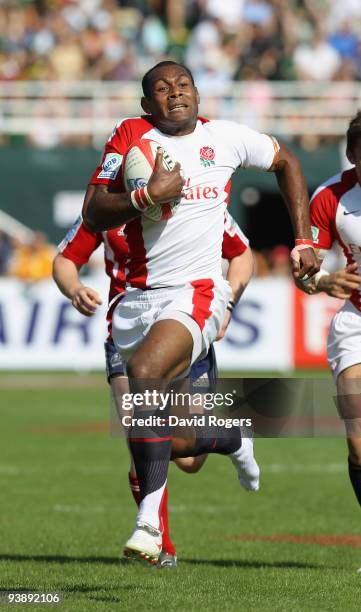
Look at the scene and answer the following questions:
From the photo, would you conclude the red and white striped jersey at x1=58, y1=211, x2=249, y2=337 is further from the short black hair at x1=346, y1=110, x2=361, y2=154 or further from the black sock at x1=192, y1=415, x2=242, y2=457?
the black sock at x1=192, y1=415, x2=242, y2=457

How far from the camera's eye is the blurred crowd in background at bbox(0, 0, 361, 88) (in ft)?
82.2

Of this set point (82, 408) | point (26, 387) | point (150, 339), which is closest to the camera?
point (150, 339)

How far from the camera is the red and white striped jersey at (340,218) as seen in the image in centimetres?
718

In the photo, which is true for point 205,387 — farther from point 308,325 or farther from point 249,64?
point 249,64

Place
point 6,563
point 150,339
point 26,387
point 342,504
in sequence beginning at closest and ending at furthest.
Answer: point 150,339 < point 6,563 < point 342,504 < point 26,387

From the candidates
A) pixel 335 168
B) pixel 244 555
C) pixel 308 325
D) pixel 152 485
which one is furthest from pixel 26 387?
pixel 152 485

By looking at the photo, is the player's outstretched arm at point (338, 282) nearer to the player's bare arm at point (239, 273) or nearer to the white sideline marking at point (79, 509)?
the player's bare arm at point (239, 273)

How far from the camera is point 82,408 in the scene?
17.0 metres

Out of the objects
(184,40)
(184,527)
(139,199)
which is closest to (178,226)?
(139,199)

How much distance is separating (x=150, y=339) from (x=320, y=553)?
2360mm

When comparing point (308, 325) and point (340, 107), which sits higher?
point (340, 107)

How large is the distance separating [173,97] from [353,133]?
113cm

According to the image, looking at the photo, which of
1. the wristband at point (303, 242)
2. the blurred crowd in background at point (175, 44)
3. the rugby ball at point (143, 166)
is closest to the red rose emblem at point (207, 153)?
the rugby ball at point (143, 166)


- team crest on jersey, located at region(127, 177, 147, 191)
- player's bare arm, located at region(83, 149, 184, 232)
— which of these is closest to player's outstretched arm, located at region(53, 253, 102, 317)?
player's bare arm, located at region(83, 149, 184, 232)
